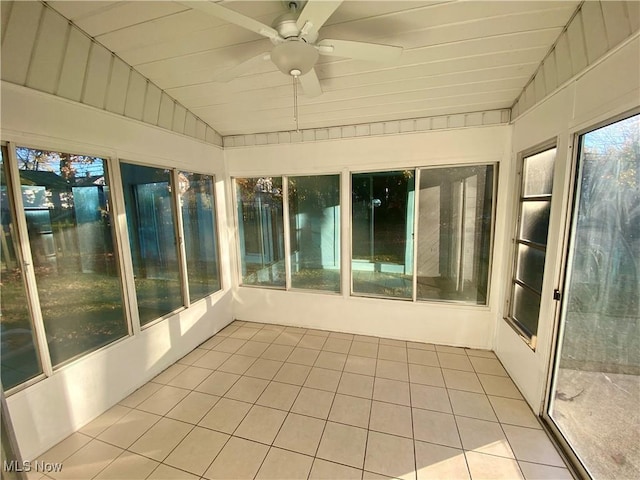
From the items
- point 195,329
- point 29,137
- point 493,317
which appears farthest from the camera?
point 195,329

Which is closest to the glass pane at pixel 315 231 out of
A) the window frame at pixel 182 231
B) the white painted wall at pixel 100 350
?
the window frame at pixel 182 231

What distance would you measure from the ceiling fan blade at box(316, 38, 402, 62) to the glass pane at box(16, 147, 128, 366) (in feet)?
6.61

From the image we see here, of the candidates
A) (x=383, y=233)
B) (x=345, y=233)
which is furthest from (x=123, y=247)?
(x=383, y=233)

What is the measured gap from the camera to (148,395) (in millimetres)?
2371

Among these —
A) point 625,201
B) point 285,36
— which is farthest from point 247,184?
point 625,201

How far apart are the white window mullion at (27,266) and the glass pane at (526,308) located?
3.69 m

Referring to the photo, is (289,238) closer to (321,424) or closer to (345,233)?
(345,233)

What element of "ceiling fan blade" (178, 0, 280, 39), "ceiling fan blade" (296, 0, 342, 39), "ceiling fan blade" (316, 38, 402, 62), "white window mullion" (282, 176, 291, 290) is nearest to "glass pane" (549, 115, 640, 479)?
"ceiling fan blade" (316, 38, 402, 62)

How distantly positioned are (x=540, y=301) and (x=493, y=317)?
0.89 metres

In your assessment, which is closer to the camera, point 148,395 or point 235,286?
point 148,395

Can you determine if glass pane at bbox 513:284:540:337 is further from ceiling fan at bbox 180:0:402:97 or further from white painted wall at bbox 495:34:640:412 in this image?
ceiling fan at bbox 180:0:402:97

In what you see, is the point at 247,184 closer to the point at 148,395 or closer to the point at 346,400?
the point at 148,395

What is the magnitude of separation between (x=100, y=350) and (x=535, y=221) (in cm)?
379

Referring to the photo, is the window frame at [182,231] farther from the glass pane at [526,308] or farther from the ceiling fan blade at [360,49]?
the glass pane at [526,308]
